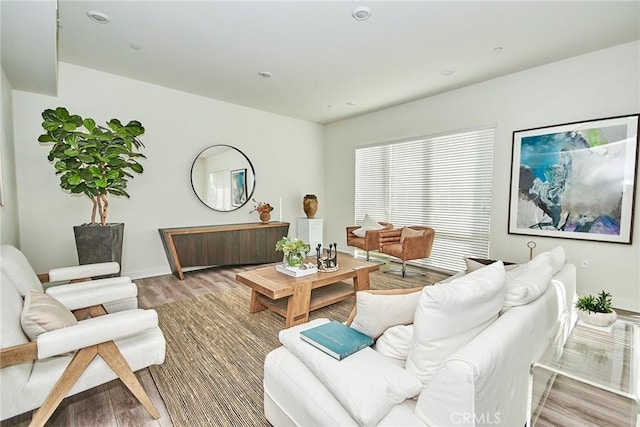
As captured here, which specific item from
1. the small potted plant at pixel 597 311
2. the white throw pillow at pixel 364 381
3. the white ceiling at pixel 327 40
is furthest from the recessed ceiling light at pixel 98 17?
the small potted plant at pixel 597 311

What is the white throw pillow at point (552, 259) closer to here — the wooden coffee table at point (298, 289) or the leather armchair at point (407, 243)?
the wooden coffee table at point (298, 289)

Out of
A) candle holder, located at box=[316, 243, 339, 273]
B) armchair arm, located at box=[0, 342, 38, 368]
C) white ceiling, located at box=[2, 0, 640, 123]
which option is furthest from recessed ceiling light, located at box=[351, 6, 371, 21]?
armchair arm, located at box=[0, 342, 38, 368]

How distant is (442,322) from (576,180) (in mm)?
3464

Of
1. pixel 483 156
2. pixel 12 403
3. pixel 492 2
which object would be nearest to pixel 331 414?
pixel 12 403

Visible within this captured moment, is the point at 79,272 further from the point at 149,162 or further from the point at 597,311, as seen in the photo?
the point at 597,311

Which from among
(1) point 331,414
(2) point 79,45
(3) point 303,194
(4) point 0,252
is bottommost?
(1) point 331,414

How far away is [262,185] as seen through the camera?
5.62m

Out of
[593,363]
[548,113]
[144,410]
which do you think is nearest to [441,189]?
[548,113]

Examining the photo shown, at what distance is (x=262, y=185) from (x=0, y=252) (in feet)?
13.1

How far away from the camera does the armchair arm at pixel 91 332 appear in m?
1.32

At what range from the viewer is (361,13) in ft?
8.28

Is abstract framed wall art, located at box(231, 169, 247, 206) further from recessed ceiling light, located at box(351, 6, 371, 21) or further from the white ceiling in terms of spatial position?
recessed ceiling light, located at box(351, 6, 371, 21)

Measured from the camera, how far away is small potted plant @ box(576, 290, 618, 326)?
192cm

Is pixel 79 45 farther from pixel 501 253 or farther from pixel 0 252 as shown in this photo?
pixel 501 253
